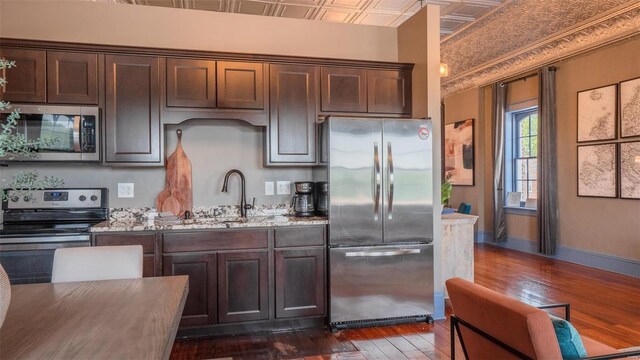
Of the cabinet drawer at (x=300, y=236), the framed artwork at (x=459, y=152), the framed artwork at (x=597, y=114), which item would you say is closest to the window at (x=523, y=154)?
the framed artwork at (x=459, y=152)

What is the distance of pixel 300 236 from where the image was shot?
330cm

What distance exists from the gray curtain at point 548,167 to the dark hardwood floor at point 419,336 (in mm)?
1348

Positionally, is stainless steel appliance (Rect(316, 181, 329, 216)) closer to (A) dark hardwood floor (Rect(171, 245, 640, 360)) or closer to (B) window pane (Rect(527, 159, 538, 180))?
(A) dark hardwood floor (Rect(171, 245, 640, 360))

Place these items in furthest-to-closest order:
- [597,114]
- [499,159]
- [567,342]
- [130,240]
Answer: [499,159]
[597,114]
[130,240]
[567,342]

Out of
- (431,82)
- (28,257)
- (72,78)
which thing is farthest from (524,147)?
(28,257)

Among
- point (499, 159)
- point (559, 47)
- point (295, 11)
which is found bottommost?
point (499, 159)

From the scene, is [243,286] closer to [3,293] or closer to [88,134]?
[88,134]

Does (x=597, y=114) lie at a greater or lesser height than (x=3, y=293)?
greater

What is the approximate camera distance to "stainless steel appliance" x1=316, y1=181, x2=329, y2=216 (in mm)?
3387

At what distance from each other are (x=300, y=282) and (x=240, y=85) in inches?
67.5

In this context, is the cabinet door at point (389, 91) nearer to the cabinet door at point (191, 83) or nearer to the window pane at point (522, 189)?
the cabinet door at point (191, 83)

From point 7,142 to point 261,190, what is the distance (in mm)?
2734

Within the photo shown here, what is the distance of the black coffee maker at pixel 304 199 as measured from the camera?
12.1ft

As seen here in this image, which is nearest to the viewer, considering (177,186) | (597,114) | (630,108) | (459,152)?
(177,186)
